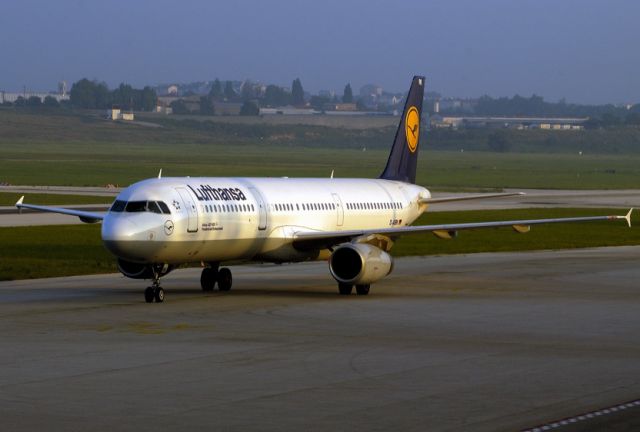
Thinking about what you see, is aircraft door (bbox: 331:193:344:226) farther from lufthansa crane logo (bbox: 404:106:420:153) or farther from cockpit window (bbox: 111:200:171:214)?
cockpit window (bbox: 111:200:171:214)

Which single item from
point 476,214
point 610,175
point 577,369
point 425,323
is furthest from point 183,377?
point 610,175

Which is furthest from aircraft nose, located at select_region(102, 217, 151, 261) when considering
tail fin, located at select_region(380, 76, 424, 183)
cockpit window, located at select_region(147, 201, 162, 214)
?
tail fin, located at select_region(380, 76, 424, 183)

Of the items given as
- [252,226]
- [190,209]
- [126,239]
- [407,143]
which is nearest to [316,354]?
[126,239]

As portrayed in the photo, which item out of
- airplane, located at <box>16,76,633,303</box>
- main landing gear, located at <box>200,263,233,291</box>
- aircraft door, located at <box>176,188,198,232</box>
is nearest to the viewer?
airplane, located at <box>16,76,633,303</box>

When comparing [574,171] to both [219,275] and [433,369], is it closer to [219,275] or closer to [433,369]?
[219,275]

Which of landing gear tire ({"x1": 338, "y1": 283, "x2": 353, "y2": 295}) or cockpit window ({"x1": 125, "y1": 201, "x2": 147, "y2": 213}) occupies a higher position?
cockpit window ({"x1": 125, "y1": 201, "x2": 147, "y2": 213})

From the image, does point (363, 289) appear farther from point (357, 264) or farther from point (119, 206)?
point (119, 206)

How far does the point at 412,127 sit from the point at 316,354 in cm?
2622

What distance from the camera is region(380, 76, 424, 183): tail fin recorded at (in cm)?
5150

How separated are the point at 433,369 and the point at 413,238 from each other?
41.4 meters

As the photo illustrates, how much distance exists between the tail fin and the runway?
24.6 ft

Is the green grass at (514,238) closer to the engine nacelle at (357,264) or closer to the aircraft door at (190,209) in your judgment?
the engine nacelle at (357,264)

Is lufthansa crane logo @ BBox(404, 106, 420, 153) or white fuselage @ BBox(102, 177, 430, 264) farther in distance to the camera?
lufthansa crane logo @ BBox(404, 106, 420, 153)

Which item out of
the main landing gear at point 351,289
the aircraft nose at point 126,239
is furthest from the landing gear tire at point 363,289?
the aircraft nose at point 126,239
